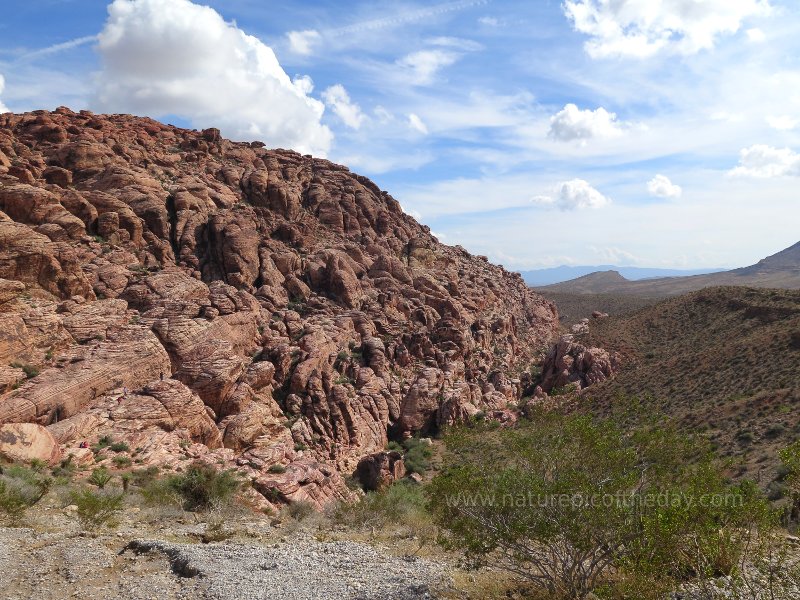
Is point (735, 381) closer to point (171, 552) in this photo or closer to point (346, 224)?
point (171, 552)

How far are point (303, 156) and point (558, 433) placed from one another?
68.7 meters

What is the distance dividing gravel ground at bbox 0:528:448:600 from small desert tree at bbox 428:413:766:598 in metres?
2.75

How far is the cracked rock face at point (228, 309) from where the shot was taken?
28.1 metres

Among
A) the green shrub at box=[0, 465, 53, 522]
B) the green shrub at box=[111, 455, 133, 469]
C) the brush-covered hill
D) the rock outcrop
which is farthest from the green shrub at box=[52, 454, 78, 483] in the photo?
the rock outcrop

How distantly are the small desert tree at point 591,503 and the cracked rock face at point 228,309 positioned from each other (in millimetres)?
16459

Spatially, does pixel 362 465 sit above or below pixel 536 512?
below

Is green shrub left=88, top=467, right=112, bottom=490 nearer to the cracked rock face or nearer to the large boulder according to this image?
the large boulder

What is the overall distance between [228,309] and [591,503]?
109 ft

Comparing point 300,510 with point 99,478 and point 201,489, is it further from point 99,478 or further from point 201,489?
point 99,478

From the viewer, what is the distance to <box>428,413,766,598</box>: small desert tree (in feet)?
30.3

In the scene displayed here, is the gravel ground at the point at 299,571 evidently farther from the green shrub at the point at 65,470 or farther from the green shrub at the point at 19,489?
the green shrub at the point at 65,470

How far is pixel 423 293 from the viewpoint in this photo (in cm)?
5681

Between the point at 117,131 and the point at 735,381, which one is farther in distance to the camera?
the point at 117,131

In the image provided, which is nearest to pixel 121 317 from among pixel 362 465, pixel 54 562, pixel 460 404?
pixel 362 465
